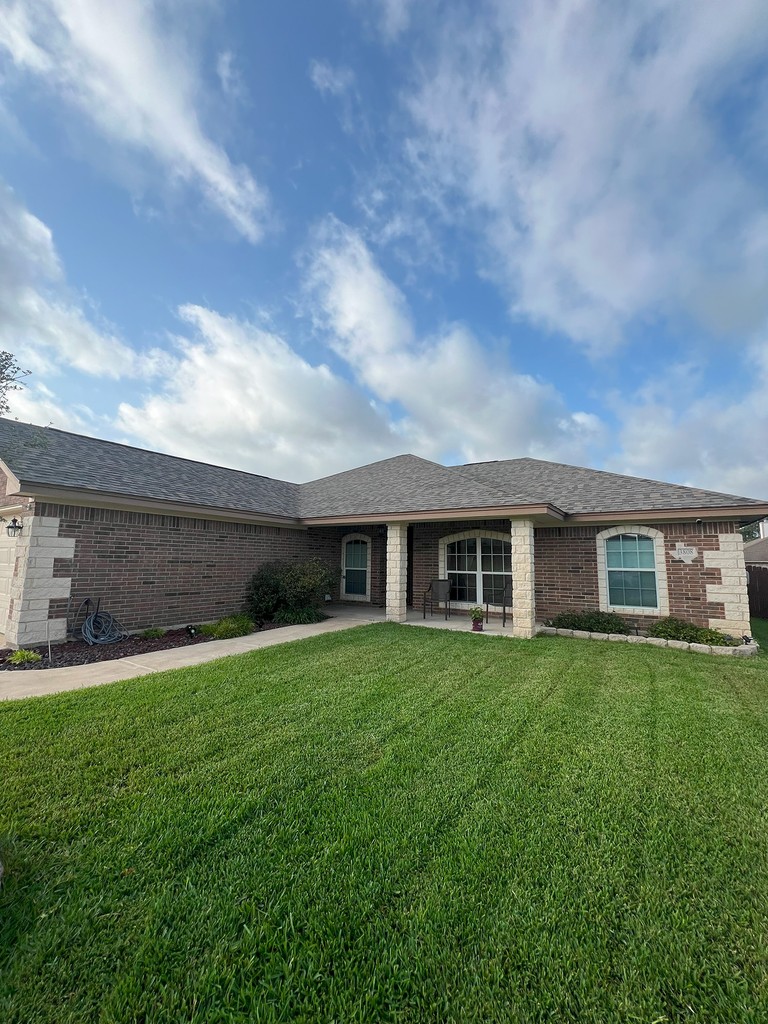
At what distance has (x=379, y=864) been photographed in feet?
7.32

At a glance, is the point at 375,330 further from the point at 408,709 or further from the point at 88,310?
the point at 408,709

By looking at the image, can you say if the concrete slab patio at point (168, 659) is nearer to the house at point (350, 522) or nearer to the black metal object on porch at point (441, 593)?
the black metal object on porch at point (441, 593)

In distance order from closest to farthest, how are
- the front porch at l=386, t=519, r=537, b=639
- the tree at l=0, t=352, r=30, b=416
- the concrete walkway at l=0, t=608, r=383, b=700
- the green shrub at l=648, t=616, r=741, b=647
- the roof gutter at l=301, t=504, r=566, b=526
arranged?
the concrete walkway at l=0, t=608, r=383, b=700, the tree at l=0, t=352, r=30, b=416, the green shrub at l=648, t=616, r=741, b=647, the roof gutter at l=301, t=504, r=566, b=526, the front porch at l=386, t=519, r=537, b=639

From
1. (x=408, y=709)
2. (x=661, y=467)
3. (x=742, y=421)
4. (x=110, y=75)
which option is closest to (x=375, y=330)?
(x=110, y=75)

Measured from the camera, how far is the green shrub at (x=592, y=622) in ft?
28.8

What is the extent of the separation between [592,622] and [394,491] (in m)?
5.78

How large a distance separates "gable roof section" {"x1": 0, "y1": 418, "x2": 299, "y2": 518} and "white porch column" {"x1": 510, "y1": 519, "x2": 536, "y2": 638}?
6.01m

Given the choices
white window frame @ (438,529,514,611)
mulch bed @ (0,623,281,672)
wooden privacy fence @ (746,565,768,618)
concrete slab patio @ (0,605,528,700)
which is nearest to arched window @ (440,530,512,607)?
white window frame @ (438,529,514,611)

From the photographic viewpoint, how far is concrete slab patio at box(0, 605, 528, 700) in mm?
5137

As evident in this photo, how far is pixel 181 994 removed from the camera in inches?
61.7

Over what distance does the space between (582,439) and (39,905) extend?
26.4 meters

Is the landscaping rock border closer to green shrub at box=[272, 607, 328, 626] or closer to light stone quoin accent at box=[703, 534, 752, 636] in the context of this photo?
light stone quoin accent at box=[703, 534, 752, 636]

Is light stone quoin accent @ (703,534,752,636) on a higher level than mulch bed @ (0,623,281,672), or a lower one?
higher

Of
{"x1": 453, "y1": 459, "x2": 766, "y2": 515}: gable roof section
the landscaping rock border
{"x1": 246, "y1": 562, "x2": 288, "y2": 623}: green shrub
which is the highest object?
{"x1": 453, "y1": 459, "x2": 766, "y2": 515}: gable roof section
